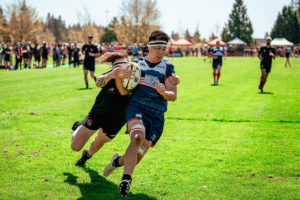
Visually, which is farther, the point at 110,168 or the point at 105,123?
the point at 105,123

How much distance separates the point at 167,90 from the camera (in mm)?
4227

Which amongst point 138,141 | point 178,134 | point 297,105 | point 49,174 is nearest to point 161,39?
point 138,141

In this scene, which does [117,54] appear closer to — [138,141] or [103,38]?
[138,141]

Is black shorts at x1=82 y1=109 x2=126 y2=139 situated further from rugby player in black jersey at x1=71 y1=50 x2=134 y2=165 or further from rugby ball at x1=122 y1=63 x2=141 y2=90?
rugby ball at x1=122 y1=63 x2=141 y2=90

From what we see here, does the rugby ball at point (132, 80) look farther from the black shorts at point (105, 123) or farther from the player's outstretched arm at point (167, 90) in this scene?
the black shorts at point (105, 123)

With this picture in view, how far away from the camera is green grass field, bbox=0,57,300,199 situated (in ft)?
13.7

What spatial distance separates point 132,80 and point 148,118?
557 mm

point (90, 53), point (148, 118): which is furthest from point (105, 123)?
point (90, 53)

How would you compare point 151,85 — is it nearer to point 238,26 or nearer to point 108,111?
point 108,111

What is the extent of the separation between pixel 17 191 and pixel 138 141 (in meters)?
1.75

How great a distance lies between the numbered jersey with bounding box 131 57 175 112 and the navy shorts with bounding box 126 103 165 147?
0.22 ft

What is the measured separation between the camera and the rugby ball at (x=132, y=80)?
4125 mm

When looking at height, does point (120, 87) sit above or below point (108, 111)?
above

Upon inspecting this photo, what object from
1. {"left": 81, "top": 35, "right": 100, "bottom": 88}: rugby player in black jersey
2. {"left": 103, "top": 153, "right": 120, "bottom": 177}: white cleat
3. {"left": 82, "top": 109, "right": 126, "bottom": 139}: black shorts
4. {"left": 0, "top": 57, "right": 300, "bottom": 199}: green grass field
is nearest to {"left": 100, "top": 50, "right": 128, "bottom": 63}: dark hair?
{"left": 82, "top": 109, "right": 126, "bottom": 139}: black shorts
